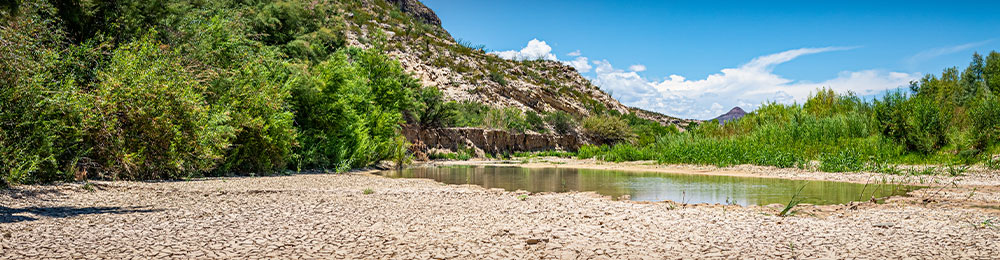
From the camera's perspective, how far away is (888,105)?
722 inches

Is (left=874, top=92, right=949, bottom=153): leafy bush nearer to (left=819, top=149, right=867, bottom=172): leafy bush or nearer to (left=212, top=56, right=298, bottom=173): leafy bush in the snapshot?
(left=819, top=149, right=867, bottom=172): leafy bush

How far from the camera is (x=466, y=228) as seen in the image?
5.89 metres

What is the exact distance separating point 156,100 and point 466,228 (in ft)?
29.4

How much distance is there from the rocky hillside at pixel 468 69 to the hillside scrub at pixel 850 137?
70.3 feet

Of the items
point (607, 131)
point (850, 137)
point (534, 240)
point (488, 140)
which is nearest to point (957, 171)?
point (850, 137)

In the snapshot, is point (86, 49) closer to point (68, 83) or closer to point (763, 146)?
point (68, 83)

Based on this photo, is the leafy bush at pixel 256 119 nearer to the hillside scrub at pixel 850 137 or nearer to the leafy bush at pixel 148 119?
the leafy bush at pixel 148 119

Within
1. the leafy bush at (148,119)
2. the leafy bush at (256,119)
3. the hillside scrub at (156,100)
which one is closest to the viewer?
the hillside scrub at (156,100)

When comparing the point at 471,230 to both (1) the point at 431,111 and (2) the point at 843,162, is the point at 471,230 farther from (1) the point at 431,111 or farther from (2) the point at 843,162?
(1) the point at 431,111

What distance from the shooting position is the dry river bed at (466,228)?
4.57 metres

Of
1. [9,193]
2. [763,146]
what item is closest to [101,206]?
[9,193]

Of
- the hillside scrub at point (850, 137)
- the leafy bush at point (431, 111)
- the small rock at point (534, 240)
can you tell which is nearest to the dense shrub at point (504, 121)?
the leafy bush at point (431, 111)

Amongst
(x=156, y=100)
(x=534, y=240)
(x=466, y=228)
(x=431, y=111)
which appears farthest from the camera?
(x=431, y=111)

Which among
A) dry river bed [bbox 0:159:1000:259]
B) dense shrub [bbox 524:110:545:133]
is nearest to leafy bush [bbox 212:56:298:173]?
dry river bed [bbox 0:159:1000:259]
